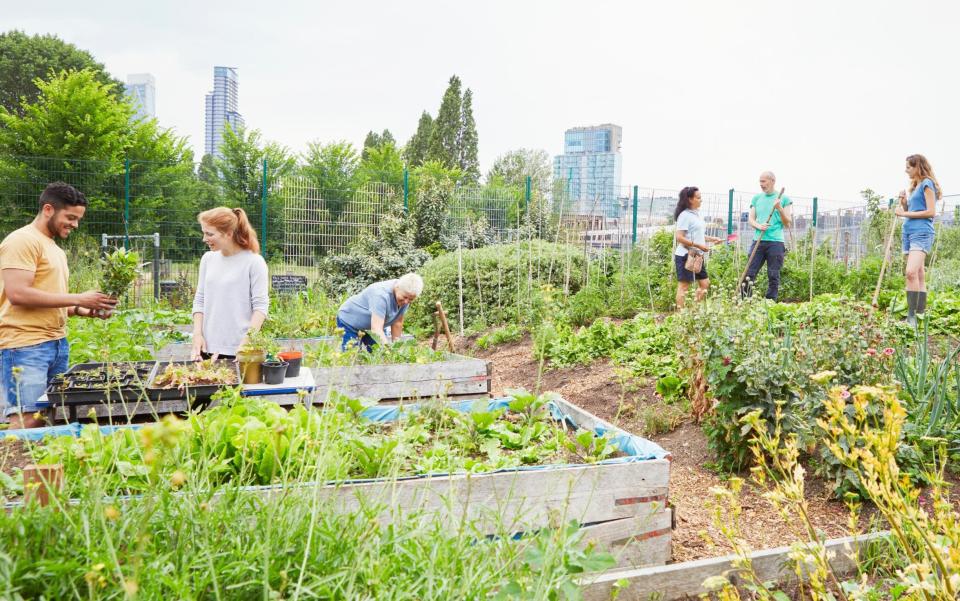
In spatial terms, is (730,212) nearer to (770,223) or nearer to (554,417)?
(770,223)

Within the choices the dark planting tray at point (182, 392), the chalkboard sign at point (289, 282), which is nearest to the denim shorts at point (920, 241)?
the dark planting tray at point (182, 392)

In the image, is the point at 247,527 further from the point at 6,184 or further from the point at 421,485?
the point at 6,184

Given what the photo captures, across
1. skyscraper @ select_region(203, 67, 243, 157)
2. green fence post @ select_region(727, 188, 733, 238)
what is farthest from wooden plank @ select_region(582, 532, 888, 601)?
skyscraper @ select_region(203, 67, 243, 157)

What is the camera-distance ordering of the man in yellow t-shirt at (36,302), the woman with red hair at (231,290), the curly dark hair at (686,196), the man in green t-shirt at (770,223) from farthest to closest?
the man in green t-shirt at (770,223) < the curly dark hair at (686,196) < the woman with red hair at (231,290) < the man in yellow t-shirt at (36,302)

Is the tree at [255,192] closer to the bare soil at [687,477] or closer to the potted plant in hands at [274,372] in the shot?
the bare soil at [687,477]

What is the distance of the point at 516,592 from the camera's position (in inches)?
51.9

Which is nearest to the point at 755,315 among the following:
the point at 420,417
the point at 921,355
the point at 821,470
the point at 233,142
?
the point at 921,355

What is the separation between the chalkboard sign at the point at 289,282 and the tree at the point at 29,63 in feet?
73.4

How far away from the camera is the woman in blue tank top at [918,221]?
588 cm

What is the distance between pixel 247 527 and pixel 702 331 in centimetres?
345

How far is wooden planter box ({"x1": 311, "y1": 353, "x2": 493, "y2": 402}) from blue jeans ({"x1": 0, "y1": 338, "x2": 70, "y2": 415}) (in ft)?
4.82

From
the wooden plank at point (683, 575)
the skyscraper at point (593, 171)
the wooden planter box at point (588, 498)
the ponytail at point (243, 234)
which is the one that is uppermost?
the skyscraper at point (593, 171)

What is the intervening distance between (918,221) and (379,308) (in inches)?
200

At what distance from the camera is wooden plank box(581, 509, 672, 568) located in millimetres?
2326
